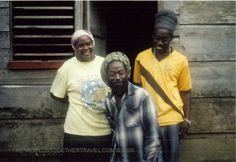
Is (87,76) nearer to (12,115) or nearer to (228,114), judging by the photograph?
(12,115)

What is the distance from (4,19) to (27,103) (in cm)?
99

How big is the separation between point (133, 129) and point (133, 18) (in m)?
3.69

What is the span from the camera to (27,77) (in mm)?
4996

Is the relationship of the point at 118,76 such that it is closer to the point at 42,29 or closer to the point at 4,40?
the point at 42,29

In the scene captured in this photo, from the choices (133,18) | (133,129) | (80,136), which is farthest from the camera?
(133,18)

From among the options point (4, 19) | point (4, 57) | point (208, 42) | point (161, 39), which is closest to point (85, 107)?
point (161, 39)

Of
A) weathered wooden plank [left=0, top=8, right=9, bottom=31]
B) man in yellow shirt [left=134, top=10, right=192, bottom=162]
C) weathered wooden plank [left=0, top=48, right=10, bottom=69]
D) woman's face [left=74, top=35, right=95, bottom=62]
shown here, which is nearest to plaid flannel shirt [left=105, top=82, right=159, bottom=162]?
man in yellow shirt [left=134, top=10, right=192, bottom=162]

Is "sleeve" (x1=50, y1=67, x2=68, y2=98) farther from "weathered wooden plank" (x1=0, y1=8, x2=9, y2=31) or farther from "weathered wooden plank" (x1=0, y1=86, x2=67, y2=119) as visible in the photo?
"weathered wooden plank" (x1=0, y1=8, x2=9, y2=31)

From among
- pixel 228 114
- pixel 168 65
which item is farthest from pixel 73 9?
pixel 228 114

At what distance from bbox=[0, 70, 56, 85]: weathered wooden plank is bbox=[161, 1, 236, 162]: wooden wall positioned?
4.91 feet

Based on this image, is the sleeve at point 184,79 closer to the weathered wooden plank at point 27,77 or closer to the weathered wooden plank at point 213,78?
the weathered wooden plank at point 213,78

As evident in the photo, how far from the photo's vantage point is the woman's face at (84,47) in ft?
13.3

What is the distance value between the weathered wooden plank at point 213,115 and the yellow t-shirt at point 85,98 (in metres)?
1.42

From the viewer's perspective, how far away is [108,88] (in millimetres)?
4027
